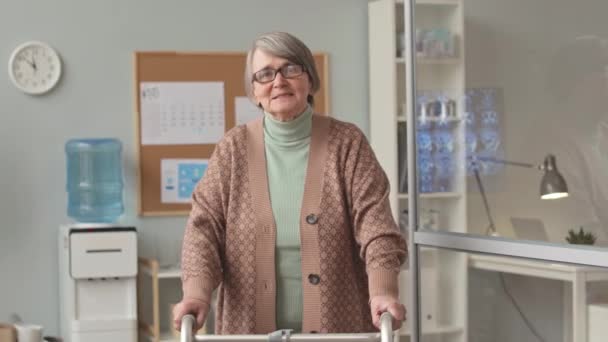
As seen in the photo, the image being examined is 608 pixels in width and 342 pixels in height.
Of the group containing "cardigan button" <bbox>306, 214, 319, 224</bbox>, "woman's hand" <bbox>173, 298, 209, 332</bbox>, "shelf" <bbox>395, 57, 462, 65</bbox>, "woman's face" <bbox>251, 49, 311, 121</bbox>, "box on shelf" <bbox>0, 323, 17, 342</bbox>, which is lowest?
"box on shelf" <bbox>0, 323, 17, 342</bbox>

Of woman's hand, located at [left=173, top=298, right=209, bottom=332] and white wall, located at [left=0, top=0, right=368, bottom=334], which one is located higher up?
white wall, located at [left=0, top=0, right=368, bottom=334]

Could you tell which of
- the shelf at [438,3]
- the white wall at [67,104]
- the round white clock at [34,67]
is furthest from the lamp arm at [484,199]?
the round white clock at [34,67]

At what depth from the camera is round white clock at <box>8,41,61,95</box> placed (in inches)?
201

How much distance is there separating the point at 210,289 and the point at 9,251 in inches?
123

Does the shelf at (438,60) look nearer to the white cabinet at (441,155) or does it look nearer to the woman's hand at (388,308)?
the white cabinet at (441,155)

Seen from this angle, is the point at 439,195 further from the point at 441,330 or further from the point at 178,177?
the point at 178,177

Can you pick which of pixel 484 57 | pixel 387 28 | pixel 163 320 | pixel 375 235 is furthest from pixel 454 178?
pixel 163 320

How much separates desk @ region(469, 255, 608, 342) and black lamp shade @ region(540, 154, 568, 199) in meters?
0.17

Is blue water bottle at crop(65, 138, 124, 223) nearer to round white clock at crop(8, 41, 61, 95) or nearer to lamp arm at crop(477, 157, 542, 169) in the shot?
round white clock at crop(8, 41, 61, 95)

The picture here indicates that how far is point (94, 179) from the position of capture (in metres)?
5.26

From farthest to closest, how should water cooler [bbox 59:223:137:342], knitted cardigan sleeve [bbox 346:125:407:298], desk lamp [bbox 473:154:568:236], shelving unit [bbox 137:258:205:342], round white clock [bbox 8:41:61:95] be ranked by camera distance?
round white clock [bbox 8:41:61:95] < shelving unit [bbox 137:258:205:342] < water cooler [bbox 59:223:137:342] < desk lamp [bbox 473:154:568:236] < knitted cardigan sleeve [bbox 346:125:407:298]

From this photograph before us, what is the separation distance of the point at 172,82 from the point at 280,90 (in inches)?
122

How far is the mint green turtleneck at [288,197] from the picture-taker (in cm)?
232

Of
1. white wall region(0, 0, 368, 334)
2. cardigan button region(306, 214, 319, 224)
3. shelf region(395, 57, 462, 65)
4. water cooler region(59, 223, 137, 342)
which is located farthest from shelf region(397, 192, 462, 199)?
white wall region(0, 0, 368, 334)
